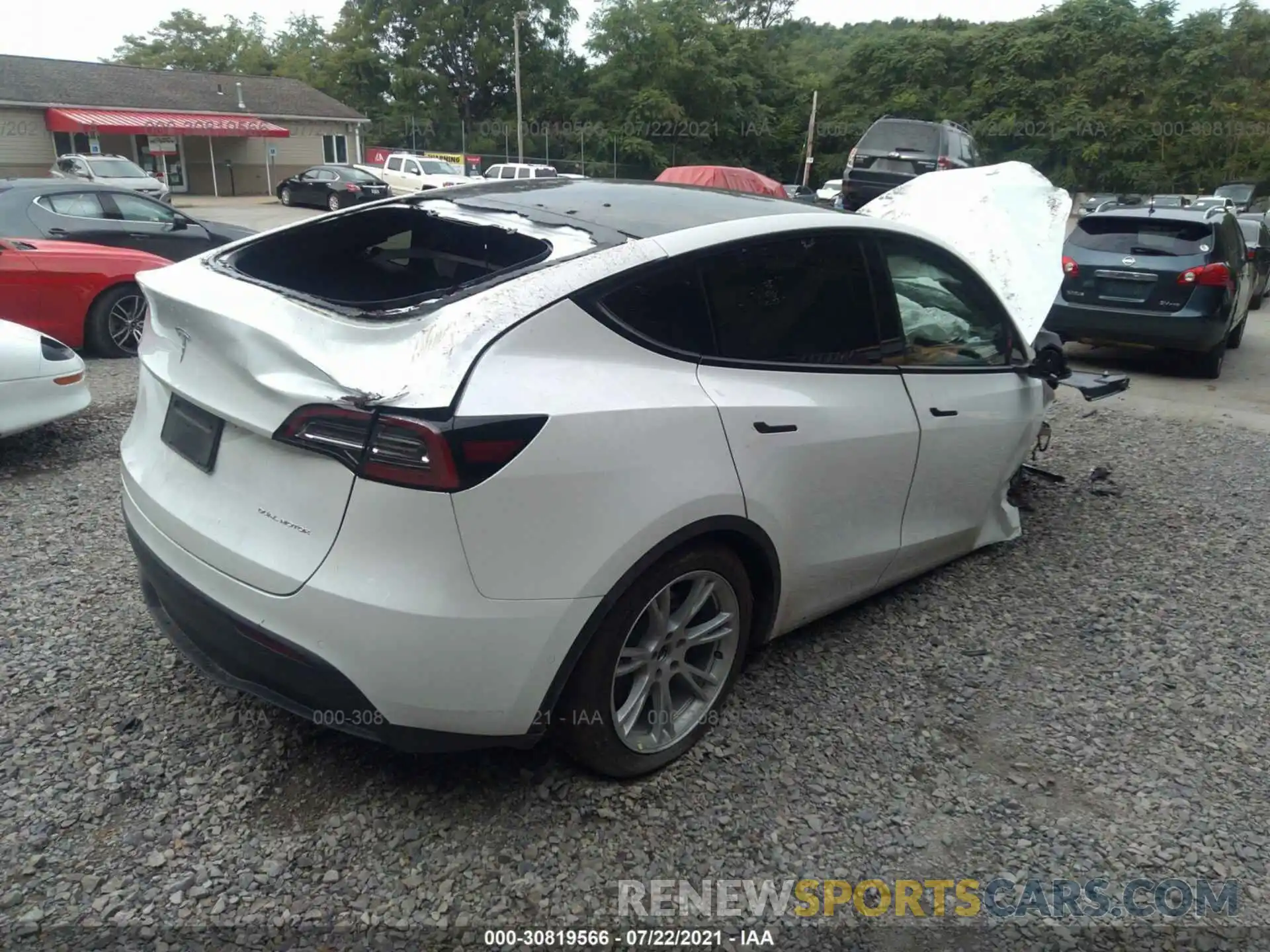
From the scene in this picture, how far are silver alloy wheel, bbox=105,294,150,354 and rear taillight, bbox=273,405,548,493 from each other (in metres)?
6.30

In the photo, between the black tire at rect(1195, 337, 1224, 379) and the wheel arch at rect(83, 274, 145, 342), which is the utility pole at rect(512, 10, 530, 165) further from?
the black tire at rect(1195, 337, 1224, 379)

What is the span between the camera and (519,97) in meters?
39.3

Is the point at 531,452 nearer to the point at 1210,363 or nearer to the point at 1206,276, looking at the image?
the point at 1206,276

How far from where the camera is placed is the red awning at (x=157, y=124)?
3384cm

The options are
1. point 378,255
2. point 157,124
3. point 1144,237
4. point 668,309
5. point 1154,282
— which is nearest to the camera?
point 668,309

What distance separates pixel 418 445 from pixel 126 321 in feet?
21.9

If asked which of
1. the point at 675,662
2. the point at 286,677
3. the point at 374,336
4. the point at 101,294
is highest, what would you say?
the point at 374,336

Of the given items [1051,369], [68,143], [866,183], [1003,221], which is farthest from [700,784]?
[68,143]

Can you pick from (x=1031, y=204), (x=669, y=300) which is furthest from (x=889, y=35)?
(x=669, y=300)

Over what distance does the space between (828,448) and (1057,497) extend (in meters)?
3.02

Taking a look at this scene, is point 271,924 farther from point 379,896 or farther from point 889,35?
point 889,35

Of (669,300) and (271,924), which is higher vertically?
(669,300)

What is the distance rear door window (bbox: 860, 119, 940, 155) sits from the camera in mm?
16641

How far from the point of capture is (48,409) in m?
5.00
